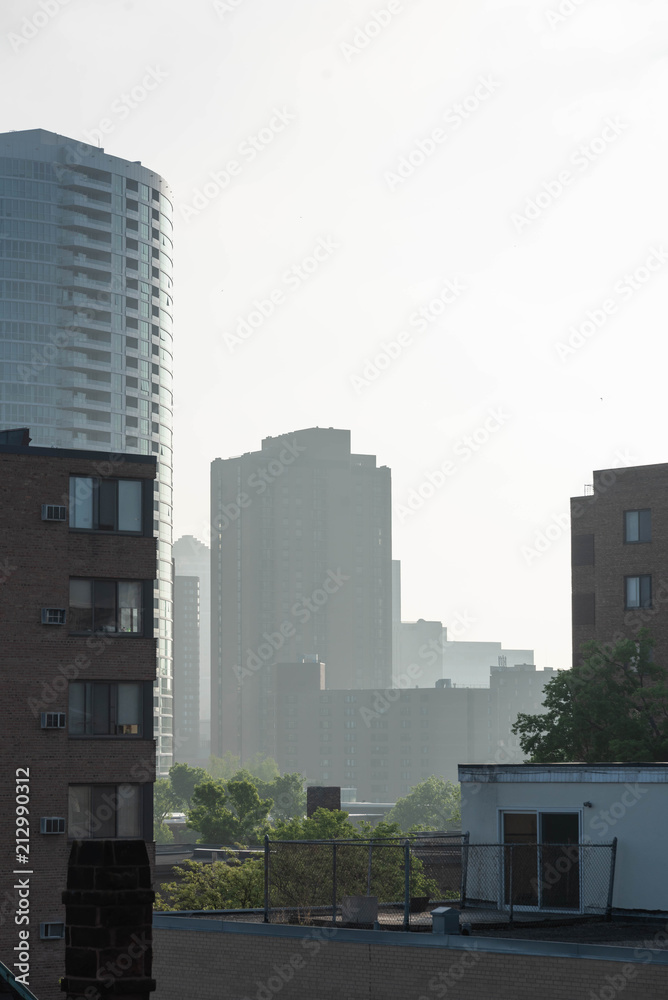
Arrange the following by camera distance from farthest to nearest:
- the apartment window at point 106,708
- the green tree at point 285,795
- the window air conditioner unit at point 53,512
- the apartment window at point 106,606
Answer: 1. the green tree at point 285,795
2. the apartment window at point 106,606
3. the apartment window at point 106,708
4. the window air conditioner unit at point 53,512

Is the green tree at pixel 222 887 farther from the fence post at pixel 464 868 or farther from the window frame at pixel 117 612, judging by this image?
the fence post at pixel 464 868

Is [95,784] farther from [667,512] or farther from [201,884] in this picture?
[667,512]

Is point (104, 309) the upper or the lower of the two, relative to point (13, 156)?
lower

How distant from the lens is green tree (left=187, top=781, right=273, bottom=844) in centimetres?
10012

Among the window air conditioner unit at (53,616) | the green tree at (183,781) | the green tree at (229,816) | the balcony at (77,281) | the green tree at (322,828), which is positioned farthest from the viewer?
the green tree at (183,781)

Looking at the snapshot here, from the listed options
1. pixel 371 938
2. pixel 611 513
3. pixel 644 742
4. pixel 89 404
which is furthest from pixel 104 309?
pixel 371 938

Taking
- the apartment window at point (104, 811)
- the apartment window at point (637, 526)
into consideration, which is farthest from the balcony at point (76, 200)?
the apartment window at point (104, 811)

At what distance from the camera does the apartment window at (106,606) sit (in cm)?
5141

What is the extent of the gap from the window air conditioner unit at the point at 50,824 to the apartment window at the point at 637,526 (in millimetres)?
43744

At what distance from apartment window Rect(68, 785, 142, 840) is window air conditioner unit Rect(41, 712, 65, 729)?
2.47 m

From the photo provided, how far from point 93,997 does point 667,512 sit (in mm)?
71406

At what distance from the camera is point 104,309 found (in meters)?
180

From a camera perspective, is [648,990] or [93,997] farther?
[648,990]

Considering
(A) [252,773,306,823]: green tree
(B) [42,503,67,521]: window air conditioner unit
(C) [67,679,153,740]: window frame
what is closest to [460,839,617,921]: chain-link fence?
(C) [67,679,153,740]: window frame
